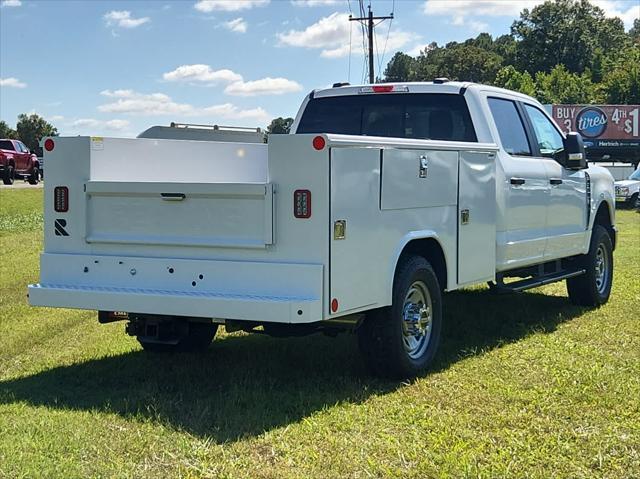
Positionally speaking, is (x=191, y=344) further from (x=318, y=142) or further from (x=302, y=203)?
(x=318, y=142)

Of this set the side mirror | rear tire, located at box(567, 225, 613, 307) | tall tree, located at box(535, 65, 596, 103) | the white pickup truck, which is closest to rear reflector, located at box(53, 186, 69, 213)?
the white pickup truck

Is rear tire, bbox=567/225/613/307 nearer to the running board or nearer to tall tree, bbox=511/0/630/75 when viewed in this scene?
the running board

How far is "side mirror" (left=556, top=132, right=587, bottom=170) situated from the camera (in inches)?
343

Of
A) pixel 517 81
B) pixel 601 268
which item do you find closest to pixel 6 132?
pixel 517 81

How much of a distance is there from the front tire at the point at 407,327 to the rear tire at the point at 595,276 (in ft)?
11.5

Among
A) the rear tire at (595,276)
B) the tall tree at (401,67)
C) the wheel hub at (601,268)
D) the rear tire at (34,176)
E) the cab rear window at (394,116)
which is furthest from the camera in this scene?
the tall tree at (401,67)

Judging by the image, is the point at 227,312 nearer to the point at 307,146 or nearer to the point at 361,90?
the point at 307,146

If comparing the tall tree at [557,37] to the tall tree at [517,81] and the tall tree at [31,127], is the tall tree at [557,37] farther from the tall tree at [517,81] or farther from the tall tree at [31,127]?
the tall tree at [31,127]

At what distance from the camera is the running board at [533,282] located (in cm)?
772

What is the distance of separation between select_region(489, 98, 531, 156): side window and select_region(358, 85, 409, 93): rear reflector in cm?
80

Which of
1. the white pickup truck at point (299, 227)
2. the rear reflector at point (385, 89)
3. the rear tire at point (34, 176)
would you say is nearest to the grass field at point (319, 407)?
the white pickup truck at point (299, 227)

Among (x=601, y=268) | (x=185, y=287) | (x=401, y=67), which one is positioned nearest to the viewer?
(x=185, y=287)

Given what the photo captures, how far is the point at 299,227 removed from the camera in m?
5.35

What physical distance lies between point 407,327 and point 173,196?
1928mm
